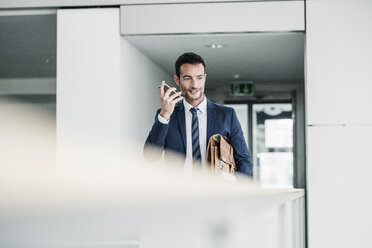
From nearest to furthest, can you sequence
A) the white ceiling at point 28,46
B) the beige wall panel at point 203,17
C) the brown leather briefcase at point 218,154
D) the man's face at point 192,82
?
1. the brown leather briefcase at point 218,154
2. the man's face at point 192,82
3. the beige wall panel at point 203,17
4. the white ceiling at point 28,46

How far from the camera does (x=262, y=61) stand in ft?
20.0

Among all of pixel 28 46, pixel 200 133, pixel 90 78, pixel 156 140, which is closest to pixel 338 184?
pixel 200 133

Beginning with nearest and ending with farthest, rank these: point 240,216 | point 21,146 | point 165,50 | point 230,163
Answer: point 240,216, point 230,163, point 165,50, point 21,146

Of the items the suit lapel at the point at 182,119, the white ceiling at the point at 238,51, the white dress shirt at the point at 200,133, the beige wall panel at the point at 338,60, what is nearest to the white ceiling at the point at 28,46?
the white ceiling at the point at 238,51

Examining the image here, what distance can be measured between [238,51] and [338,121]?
1445 millimetres

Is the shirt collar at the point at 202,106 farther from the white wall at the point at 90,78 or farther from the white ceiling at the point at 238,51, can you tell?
the white ceiling at the point at 238,51

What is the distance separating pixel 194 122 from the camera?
3.39 meters

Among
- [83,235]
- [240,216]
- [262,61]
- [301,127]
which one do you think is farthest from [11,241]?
[301,127]

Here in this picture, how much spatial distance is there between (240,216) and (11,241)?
0.39 m

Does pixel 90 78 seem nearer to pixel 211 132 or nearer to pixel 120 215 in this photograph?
pixel 211 132

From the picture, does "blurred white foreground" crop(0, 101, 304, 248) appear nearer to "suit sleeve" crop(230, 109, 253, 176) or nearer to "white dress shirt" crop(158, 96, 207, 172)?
"suit sleeve" crop(230, 109, 253, 176)

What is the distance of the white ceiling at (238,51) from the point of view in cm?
473

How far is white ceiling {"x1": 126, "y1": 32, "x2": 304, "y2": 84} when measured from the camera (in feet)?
15.5

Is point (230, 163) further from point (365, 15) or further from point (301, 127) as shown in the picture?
point (301, 127)
